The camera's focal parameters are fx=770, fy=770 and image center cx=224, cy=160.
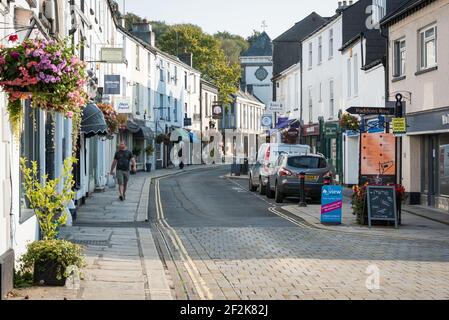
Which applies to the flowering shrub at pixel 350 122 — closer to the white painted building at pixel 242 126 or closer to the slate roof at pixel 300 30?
the slate roof at pixel 300 30

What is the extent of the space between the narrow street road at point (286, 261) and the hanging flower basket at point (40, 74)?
9.64 feet

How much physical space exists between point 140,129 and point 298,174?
28.2m

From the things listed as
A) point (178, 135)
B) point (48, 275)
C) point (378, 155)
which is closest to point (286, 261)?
point (48, 275)

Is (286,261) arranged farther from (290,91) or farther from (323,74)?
(290,91)

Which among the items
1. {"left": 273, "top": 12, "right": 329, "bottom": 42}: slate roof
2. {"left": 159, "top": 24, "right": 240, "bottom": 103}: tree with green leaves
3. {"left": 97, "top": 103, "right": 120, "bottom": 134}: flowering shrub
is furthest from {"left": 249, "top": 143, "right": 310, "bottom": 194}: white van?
{"left": 159, "top": 24, "right": 240, "bottom": 103}: tree with green leaves

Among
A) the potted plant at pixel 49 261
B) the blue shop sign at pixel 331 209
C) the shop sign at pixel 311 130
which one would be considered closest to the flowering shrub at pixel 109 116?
the blue shop sign at pixel 331 209

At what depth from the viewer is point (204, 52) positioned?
8450 centimetres

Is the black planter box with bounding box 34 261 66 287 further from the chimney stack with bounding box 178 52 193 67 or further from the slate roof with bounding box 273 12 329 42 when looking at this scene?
the chimney stack with bounding box 178 52 193 67

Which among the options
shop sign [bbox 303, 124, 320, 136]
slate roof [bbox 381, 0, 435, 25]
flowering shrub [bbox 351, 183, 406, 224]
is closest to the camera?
flowering shrub [bbox 351, 183, 406, 224]

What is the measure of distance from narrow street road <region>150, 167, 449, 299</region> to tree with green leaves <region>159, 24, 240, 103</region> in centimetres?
6285

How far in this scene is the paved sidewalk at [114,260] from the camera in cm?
955

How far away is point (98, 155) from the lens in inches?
1287

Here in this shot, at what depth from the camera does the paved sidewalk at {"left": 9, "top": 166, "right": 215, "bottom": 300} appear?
376 inches
